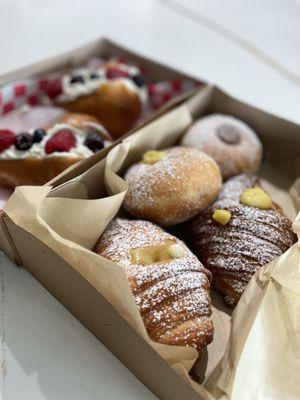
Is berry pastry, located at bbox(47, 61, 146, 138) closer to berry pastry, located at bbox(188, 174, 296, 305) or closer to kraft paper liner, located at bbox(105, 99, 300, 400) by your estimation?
berry pastry, located at bbox(188, 174, 296, 305)

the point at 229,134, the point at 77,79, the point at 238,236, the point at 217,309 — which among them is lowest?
the point at 217,309

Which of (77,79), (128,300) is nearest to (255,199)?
(128,300)

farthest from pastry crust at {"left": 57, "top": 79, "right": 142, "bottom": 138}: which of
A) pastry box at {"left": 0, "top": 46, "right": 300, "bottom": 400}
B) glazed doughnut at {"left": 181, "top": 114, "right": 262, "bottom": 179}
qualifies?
pastry box at {"left": 0, "top": 46, "right": 300, "bottom": 400}

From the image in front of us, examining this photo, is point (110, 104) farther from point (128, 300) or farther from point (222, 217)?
point (128, 300)

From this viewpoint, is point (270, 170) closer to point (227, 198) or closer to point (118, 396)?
point (227, 198)

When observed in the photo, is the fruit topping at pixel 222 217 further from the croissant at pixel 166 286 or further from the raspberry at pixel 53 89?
the raspberry at pixel 53 89

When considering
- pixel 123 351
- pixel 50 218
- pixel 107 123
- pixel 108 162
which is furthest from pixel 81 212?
pixel 107 123

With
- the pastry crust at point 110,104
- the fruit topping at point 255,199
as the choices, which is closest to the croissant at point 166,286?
the fruit topping at point 255,199
